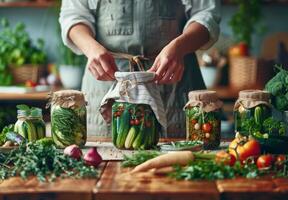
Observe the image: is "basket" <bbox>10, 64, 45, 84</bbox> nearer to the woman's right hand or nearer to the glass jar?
the woman's right hand

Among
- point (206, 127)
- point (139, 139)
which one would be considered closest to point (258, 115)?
point (206, 127)

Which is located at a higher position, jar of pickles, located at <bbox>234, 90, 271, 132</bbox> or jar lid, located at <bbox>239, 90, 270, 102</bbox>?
jar lid, located at <bbox>239, 90, 270, 102</bbox>

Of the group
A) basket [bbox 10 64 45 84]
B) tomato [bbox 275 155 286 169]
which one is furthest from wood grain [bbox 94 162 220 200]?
basket [bbox 10 64 45 84]

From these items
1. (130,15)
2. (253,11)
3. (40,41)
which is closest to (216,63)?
(253,11)

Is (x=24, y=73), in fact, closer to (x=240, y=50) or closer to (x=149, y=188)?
(x=240, y=50)

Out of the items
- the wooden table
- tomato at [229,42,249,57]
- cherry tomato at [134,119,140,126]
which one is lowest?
the wooden table

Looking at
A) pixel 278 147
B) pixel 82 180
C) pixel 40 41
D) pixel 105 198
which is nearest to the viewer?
pixel 105 198

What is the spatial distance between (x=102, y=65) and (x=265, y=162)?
758mm

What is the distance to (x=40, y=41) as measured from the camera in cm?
516

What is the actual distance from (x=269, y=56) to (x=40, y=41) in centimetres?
158

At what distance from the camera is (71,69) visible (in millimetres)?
4859

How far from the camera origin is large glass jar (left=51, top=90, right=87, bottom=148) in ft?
7.95

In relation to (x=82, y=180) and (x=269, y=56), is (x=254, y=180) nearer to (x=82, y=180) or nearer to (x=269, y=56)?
(x=82, y=180)

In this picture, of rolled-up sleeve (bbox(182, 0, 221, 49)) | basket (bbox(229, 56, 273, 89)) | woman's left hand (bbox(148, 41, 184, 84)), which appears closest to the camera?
woman's left hand (bbox(148, 41, 184, 84))
